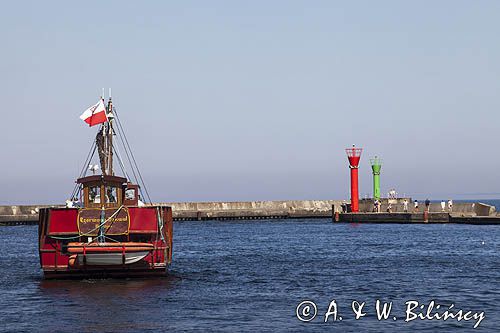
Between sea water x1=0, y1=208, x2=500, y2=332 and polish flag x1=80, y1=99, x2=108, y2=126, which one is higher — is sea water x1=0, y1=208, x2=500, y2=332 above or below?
below

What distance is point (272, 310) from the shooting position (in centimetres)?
3114

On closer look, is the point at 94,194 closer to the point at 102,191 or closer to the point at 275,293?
the point at 102,191

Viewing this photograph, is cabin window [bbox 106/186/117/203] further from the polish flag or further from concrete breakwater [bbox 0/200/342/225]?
concrete breakwater [bbox 0/200/342/225]

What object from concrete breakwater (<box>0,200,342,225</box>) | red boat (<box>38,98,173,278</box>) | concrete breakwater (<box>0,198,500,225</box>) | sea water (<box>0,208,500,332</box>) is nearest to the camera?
sea water (<box>0,208,500,332</box>)

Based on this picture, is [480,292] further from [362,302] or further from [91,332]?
[91,332]

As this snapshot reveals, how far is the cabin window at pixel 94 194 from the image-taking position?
3903 centimetres

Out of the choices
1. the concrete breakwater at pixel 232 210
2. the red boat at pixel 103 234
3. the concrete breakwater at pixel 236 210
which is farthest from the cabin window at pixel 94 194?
the concrete breakwater at pixel 232 210

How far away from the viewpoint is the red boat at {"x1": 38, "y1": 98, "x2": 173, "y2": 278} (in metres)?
37.2

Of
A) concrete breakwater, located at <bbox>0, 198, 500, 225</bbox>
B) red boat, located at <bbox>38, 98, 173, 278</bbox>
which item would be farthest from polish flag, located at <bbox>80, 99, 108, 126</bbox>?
concrete breakwater, located at <bbox>0, 198, 500, 225</bbox>

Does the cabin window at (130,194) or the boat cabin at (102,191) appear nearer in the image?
the boat cabin at (102,191)

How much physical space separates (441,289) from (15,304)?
54.9 feet

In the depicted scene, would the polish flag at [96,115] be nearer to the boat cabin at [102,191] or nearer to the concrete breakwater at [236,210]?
the boat cabin at [102,191]

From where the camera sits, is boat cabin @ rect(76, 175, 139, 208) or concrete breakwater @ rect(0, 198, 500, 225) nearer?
boat cabin @ rect(76, 175, 139, 208)

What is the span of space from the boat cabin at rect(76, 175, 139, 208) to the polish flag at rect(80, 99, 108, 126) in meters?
2.87
